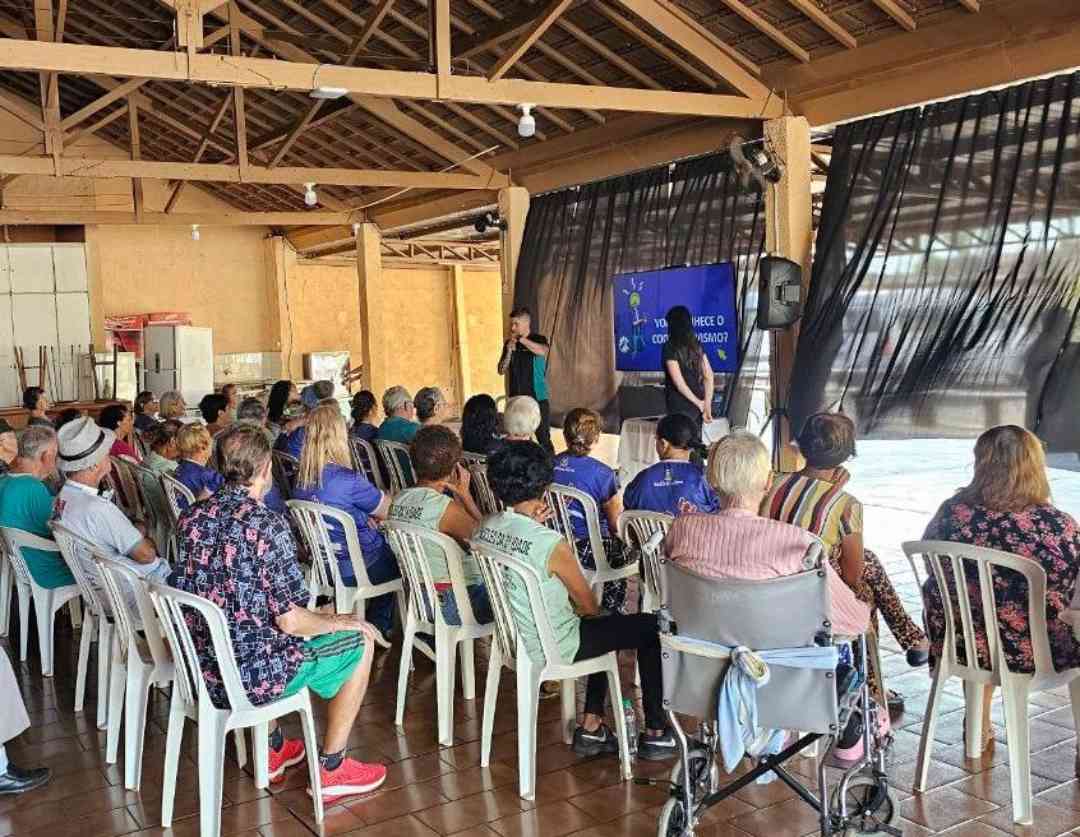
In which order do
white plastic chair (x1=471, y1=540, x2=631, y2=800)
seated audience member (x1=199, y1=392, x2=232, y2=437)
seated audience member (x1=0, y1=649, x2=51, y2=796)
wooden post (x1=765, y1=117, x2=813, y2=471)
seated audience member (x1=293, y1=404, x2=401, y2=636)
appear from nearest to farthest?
white plastic chair (x1=471, y1=540, x2=631, y2=800)
seated audience member (x1=0, y1=649, x2=51, y2=796)
seated audience member (x1=293, y1=404, x2=401, y2=636)
seated audience member (x1=199, y1=392, x2=232, y2=437)
wooden post (x1=765, y1=117, x2=813, y2=471)

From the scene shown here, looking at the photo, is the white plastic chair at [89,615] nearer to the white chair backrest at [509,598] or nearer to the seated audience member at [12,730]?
the seated audience member at [12,730]

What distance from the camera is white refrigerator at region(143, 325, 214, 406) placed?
13867 millimetres

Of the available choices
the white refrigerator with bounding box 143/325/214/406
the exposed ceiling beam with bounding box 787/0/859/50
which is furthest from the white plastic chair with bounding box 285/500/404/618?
the white refrigerator with bounding box 143/325/214/406

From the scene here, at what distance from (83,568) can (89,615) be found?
0.65 metres

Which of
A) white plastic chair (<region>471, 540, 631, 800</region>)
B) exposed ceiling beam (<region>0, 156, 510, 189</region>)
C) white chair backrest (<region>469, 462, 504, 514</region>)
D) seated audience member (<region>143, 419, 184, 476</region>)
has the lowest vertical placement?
white plastic chair (<region>471, 540, 631, 800</region>)

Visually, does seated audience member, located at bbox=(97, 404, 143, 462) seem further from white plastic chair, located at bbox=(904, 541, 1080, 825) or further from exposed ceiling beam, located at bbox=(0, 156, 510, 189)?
white plastic chair, located at bbox=(904, 541, 1080, 825)

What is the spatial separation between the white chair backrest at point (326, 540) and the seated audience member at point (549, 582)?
115 centimetres

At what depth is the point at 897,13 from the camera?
20.3ft

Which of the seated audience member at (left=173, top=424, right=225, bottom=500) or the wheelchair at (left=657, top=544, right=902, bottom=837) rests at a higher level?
the seated audience member at (left=173, top=424, right=225, bottom=500)

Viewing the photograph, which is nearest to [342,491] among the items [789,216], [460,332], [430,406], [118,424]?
[430,406]

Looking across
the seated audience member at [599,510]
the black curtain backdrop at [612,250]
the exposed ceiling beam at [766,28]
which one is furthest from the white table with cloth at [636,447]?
the seated audience member at [599,510]

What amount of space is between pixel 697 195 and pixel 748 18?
5.29ft

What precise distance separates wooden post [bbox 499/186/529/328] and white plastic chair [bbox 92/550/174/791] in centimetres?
670

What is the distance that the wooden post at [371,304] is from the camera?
44.1ft
